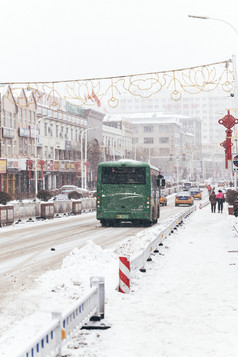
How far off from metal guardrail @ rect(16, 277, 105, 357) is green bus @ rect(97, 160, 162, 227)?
20.5m

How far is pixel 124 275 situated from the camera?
10836 mm

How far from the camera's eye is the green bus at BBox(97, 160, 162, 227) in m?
29.2

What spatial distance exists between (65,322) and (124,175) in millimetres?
22643

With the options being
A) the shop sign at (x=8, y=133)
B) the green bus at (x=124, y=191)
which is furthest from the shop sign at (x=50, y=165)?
the green bus at (x=124, y=191)

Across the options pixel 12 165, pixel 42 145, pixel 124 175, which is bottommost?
pixel 124 175

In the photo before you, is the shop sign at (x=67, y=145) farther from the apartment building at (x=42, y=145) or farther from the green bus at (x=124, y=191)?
the green bus at (x=124, y=191)

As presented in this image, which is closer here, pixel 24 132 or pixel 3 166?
pixel 3 166

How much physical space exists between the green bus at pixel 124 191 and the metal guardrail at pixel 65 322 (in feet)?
67.2

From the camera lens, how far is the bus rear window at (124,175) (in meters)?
29.3

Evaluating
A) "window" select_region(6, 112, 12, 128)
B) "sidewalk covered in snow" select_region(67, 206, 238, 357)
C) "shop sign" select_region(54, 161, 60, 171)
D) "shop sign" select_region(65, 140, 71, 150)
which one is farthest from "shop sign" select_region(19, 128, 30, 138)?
"sidewalk covered in snow" select_region(67, 206, 238, 357)

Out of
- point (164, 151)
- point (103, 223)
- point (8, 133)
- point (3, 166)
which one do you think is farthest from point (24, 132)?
point (164, 151)

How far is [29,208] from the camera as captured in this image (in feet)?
124

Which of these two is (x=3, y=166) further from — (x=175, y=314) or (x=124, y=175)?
(x=175, y=314)

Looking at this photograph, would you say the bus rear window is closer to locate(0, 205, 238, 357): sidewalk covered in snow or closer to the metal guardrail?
locate(0, 205, 238, 357): sidewalk covered in snow
